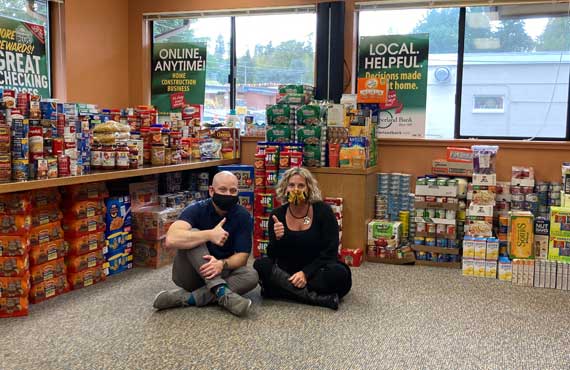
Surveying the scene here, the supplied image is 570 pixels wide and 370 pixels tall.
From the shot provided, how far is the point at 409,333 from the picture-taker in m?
3.19

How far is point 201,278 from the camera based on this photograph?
364cm

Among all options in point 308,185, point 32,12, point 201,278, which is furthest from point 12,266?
point 32,12

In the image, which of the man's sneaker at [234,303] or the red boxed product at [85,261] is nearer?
the man's sneaker at [234,303]

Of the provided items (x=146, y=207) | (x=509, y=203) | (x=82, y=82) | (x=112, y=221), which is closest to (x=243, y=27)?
(x=82, y=82)

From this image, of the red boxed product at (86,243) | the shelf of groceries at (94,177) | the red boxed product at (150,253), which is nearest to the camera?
the shelf of groceries at (94,177)

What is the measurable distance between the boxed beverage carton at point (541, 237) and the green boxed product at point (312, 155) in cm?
189

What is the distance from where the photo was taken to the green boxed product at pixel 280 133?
5.11 metres

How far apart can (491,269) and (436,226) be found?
23.7 inches

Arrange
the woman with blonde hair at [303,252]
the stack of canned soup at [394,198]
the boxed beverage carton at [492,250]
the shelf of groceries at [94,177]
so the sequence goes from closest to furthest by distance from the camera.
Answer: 1. the shelf of groceries at [94,177]
2. the woman with blonde hair at [303,252]
3. the boxed beverage carton at [492,250]
4. the stack of canned soup at [394,198]

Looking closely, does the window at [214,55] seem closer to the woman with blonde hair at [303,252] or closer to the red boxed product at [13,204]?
the woman with blonde hair at [303,252]

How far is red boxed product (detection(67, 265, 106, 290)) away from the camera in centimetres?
400

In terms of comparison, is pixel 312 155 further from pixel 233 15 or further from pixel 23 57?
pixel 23 57

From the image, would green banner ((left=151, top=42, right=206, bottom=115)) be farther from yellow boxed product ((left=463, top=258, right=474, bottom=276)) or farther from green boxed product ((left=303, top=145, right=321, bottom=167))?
yellow boxed product ((left=463, top=258, right=474, bottom=276))

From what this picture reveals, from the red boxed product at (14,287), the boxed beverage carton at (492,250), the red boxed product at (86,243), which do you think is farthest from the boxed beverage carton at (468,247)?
the red boxed product at (14,287)
